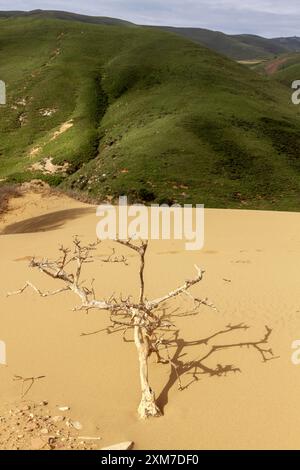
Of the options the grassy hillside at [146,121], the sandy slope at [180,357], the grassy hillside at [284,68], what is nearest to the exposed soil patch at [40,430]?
the sandy slope at [180,357]

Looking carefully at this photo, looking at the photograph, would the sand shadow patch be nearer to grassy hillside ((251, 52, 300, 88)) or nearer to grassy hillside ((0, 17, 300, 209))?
grassy hillside ((0, 17, 300, 209))

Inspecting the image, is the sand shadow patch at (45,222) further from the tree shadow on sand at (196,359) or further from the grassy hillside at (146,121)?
the tree shadow on sand at (196,359)

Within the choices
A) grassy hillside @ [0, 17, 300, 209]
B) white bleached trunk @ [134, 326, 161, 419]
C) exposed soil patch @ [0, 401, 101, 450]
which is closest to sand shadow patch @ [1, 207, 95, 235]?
grassy hillside @ [0, 17, 300, 209]

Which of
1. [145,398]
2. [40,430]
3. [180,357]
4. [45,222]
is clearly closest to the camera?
[40,430]

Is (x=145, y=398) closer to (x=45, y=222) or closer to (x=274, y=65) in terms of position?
(x=45, y=222)

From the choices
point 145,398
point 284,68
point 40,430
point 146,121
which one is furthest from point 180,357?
point 284,68

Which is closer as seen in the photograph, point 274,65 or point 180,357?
point 180,357

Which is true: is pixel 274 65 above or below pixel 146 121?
above

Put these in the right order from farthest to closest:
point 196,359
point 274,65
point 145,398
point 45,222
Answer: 1. point 274,65
2. point 45,222
3. point 196,359
4. point 145,398

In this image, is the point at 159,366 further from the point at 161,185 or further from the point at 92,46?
the point at 92,46

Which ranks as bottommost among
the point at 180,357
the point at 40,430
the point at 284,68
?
the point at 40,430
